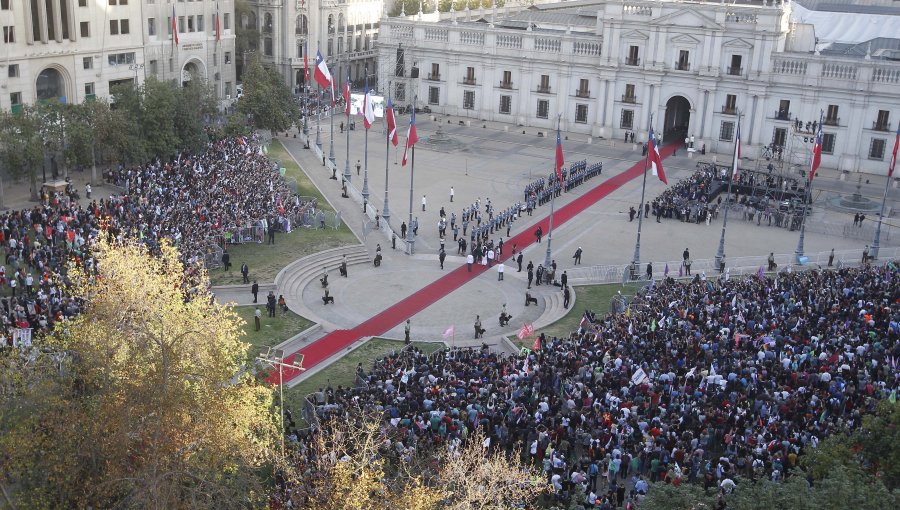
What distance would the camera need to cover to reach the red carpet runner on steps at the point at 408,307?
128 feet

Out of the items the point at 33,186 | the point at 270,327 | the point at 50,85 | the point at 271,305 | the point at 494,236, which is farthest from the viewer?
the point at 50,85

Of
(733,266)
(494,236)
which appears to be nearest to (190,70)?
(494,236)

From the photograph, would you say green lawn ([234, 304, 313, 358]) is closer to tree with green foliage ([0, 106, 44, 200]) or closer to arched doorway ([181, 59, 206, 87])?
tree with green foliage ([0, 106, 44, 200])

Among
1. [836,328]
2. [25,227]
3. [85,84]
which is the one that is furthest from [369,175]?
[836,328]

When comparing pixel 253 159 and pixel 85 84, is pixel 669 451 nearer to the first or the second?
pixel 253 159

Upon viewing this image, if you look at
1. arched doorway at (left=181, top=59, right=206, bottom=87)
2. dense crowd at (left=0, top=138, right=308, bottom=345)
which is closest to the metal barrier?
dense crowd at (left=0, top=138, right=308, bottom=345)

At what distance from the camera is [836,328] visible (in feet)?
120

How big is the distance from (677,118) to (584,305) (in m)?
46.4

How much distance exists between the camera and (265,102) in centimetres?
7425

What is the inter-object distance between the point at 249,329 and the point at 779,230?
36.5m

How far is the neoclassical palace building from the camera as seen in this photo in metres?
74.6

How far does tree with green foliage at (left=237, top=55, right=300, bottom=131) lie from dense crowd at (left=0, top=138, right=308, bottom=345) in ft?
34.3

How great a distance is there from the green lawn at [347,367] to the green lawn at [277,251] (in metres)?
8.52

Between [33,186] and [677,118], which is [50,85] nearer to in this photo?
[33,186]
